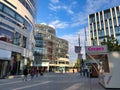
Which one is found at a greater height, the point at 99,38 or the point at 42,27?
the point at 42,27

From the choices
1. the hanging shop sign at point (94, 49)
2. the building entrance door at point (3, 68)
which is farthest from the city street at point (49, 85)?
the building entrance door at point (3, 68)

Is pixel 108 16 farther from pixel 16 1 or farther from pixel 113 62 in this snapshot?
pixel 113 62

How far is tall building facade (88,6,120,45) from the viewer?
69938 millimetres

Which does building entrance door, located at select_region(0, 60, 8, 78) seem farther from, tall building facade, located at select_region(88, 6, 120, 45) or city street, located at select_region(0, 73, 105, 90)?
tall building facade, located at select_region(88, 6, 120, 45)

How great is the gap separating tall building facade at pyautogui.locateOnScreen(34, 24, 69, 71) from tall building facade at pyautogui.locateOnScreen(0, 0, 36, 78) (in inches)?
1512

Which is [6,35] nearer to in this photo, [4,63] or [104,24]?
[4,63]

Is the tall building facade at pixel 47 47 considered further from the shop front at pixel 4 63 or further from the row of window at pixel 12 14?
the shop front at pixel 4 63

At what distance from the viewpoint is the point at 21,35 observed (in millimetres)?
38875

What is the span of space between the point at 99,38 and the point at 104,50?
62.7 metres

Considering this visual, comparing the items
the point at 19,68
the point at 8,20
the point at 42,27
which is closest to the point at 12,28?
the point at 8,20

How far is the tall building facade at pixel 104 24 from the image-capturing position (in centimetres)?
6994

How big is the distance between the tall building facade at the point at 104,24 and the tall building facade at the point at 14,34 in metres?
37.7

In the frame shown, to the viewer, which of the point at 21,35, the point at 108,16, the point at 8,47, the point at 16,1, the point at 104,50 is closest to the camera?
the point at 104,50

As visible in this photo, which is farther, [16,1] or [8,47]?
[16,1]
